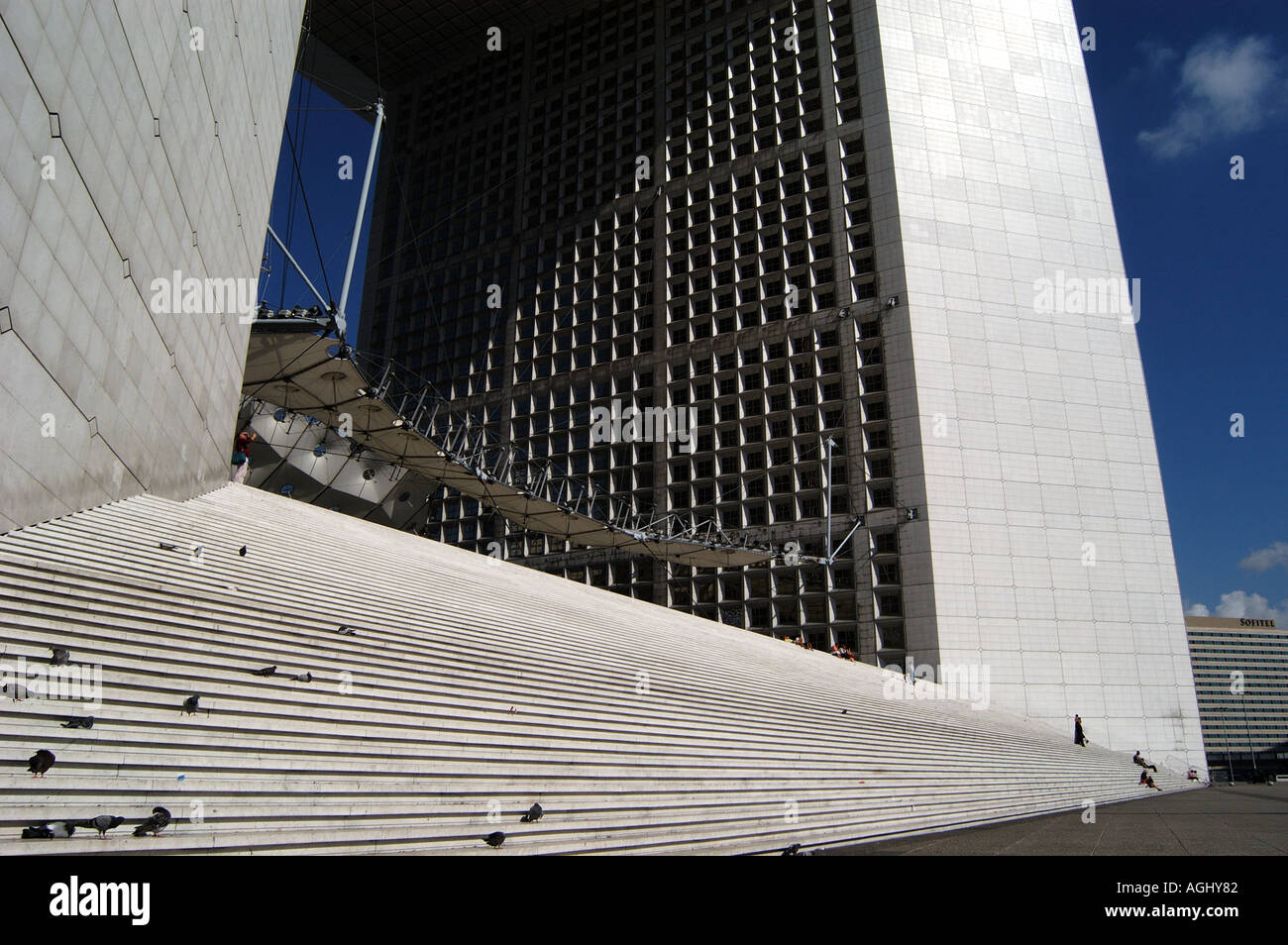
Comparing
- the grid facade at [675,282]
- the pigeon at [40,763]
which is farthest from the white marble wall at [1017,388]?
the pigeon at [40,763]

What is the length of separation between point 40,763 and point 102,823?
0.55 metres

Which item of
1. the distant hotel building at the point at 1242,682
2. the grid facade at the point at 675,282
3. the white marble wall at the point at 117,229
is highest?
the grid facade at the point at 675,282

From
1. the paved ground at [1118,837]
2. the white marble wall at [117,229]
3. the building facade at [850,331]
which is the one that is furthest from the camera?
the building facade at [850,331]

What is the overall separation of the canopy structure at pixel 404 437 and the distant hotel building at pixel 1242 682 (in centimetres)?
11081

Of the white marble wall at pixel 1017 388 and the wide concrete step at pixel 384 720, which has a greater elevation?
the white marble wall at pixel 1017 388

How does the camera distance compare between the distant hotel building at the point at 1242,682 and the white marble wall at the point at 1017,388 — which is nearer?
the white marble wall at the point at 1017,388

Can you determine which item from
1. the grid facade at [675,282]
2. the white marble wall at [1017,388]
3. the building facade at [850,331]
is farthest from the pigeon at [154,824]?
the grid facade at [675,282]

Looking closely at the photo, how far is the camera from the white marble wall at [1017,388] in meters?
27.4

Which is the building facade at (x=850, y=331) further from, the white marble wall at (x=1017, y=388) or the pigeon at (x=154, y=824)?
the pigeon at (x=154, y=824)

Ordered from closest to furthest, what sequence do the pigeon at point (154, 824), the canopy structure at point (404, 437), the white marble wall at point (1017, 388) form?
the pigeon at point (154, 824) < the canopy structure at point (404, 437) < the white marble wall at point (1017, 388)

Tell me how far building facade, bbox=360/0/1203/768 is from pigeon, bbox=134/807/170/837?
2523 centimetres

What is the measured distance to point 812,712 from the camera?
43.2ft

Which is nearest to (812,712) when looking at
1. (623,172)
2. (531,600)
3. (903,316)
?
(531,600)
